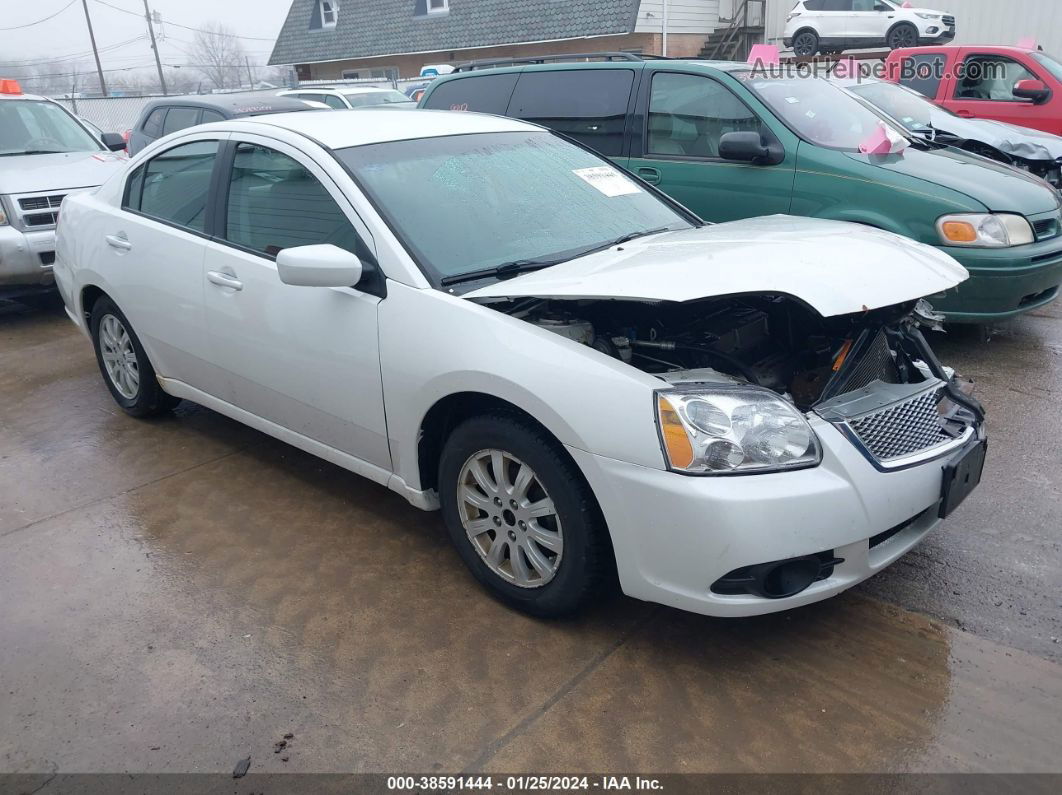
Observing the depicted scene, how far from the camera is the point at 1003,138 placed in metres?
8.62

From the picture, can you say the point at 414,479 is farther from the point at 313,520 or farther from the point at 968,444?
the point at 968,444

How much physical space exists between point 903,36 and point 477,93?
655 inches

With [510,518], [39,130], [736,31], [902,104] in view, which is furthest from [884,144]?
[736,31]

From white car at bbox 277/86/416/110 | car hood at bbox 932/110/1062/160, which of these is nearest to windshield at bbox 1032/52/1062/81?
car hood at bbox 932/110/1062/160

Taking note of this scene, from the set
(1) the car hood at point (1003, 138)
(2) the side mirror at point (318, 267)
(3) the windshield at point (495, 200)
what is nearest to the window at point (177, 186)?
(3) the windshield at point (495, 200)

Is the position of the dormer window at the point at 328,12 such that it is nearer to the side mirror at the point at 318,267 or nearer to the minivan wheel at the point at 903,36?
the minivan wheel at the point at 903,36

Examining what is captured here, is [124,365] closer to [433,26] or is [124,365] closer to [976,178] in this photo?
[976,178]

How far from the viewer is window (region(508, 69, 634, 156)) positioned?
6387 millimetres

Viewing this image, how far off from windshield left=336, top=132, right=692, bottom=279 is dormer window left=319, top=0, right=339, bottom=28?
105 ft

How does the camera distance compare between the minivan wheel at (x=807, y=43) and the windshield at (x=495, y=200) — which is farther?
the minivan wheel at (x=807, y=43)

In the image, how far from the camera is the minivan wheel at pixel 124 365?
471cm

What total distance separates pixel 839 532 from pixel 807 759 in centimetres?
64

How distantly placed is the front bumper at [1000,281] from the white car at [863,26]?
1645 centimetres

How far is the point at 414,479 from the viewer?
3.33m
